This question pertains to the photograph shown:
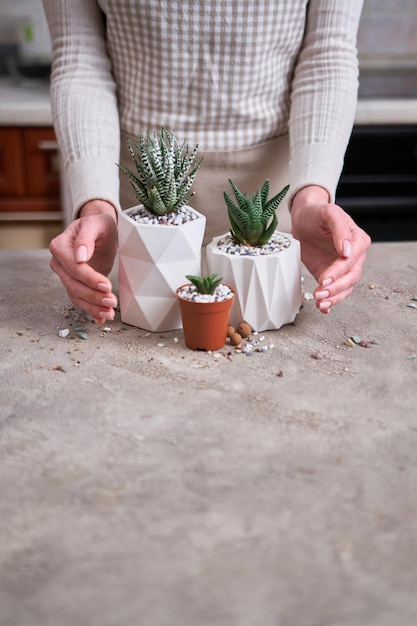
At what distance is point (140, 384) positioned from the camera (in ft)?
3.05

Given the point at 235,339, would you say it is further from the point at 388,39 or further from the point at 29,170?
the point at 388,39

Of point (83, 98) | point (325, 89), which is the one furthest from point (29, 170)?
point (325, 89)

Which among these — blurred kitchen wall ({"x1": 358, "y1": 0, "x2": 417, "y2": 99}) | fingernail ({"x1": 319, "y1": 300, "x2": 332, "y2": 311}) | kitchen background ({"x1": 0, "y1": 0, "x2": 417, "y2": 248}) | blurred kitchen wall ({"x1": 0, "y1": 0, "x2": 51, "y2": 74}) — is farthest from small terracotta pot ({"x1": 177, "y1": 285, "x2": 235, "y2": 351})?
blurred kitchen wall ({"x1": 0, "y1": 0, "x2": 51, "y2": 74})

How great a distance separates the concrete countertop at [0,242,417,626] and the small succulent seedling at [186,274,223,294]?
0.32 ft

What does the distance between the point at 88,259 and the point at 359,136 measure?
140cm

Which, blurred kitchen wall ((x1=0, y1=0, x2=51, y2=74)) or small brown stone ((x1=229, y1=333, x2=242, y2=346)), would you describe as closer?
small brown stone ((x1=229, y1=333, x2=242, y2=346))

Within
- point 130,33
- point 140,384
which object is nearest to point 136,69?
point 130,33

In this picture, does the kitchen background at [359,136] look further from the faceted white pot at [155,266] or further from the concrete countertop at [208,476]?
the faceted white pot at [155,266]

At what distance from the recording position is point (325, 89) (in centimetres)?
134

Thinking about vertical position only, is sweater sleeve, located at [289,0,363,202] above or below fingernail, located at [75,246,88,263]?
above

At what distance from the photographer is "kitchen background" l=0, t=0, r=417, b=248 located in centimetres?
220

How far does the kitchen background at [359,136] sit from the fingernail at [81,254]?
4.42ft

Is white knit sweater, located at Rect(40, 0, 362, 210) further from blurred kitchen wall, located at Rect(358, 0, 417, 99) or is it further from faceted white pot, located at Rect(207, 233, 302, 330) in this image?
blurred kitchen wall, located at Rect(358, 0, 417, 99)

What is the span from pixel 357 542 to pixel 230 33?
1021mm
